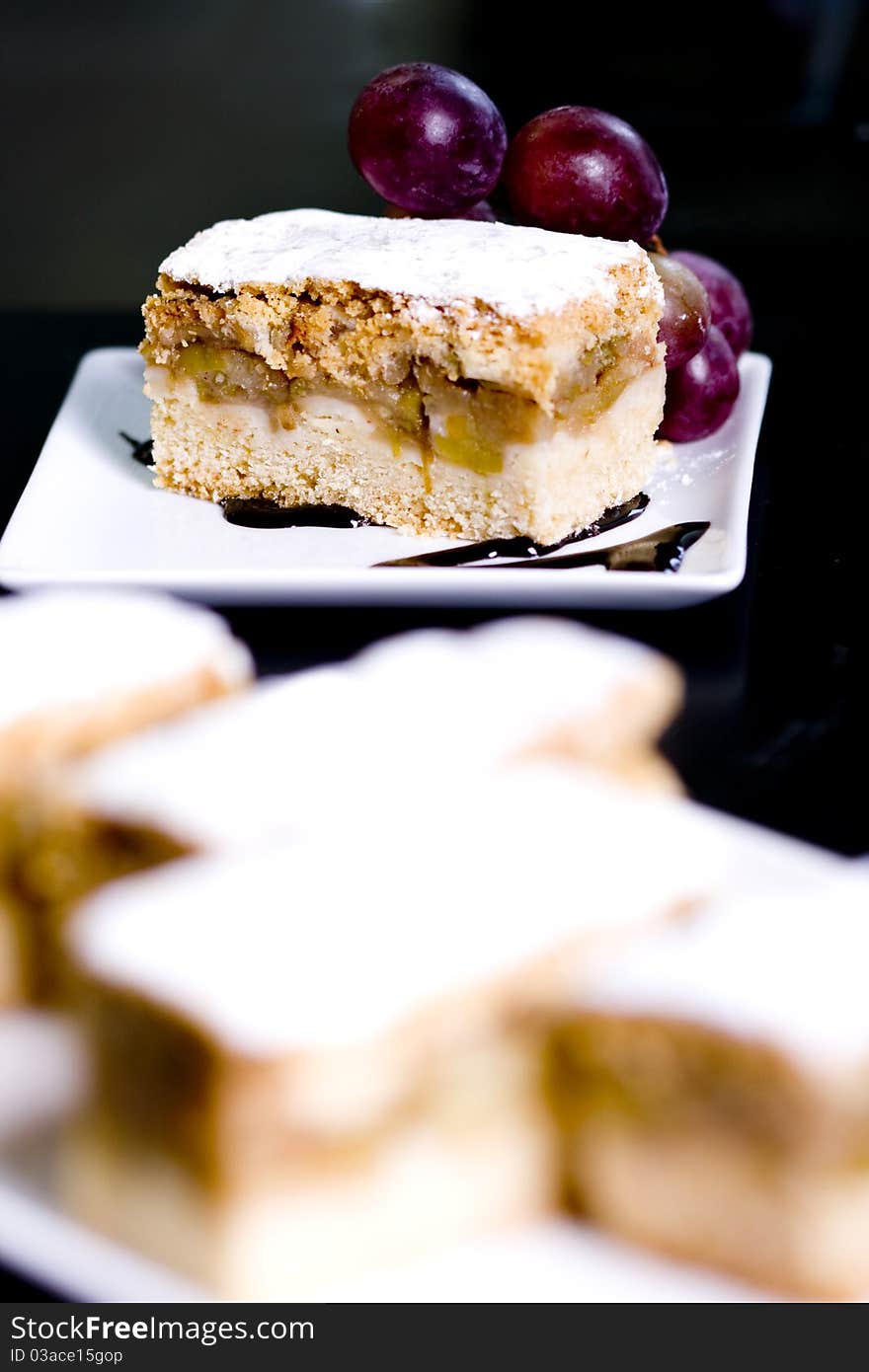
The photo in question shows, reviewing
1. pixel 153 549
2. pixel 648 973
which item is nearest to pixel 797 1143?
pixel 648 973

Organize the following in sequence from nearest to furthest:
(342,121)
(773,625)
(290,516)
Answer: (773,625)
(290,516)
(342,121)

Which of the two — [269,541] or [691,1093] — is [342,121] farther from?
[691,1093]

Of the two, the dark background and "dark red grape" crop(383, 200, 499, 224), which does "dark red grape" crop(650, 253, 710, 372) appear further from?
the dark background

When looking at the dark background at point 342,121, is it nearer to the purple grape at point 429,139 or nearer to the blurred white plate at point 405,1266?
the purple grape at point 429,139

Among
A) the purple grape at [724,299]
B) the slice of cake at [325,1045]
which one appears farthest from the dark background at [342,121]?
the slice of cake at [325,1045]

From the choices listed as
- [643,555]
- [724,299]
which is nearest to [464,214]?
[724,299]

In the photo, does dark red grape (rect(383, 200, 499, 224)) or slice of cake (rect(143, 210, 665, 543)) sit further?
dark red grape (rect(383, 200, 499, 224))

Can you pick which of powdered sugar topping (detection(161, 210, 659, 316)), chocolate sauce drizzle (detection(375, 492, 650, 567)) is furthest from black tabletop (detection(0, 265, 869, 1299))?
powdered sugar topping (detection(161, 210, 659, 316))
